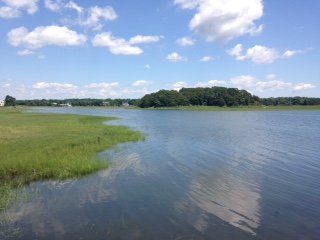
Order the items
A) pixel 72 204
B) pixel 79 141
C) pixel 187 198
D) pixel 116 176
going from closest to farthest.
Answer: pixel 72 204
pixel 187 198
pixel 116 176
pixel 79 141

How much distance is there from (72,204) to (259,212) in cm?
887

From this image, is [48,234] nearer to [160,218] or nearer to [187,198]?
[160,218]

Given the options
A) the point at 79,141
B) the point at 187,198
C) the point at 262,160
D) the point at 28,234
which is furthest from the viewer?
the point at 79,141

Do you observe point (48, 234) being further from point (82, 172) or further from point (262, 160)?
point (262, 160)

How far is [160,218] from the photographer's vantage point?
15812 millimetres

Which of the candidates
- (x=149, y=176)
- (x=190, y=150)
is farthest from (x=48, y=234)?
(x=190, y=150)

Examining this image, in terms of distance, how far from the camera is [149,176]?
24.4 metres

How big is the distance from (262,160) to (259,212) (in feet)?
51.2

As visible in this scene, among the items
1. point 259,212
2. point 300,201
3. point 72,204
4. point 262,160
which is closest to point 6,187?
point 72,204

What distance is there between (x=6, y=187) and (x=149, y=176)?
29.2ft

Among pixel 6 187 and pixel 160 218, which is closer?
pixel 160 218

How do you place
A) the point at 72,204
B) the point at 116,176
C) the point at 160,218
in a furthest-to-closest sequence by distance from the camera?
the point at 116,176 < the point at 72,204 < the point at 160,218

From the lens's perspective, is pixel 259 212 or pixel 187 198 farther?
pixel 187 198

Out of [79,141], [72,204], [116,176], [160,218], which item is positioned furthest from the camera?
[79,141]
